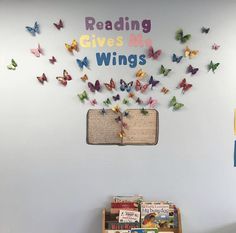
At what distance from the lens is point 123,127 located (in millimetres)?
2367

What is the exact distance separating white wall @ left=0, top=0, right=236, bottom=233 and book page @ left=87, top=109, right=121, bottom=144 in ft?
0.16

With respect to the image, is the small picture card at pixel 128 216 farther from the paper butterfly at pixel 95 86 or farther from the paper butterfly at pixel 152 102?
the paper butterfly at pixel 95 86

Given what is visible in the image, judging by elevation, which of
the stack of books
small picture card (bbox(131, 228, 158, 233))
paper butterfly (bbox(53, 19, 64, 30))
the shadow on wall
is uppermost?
paper butterfly (bbox(53, 19, 64, 30))

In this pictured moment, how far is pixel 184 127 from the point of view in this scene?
2383 millimetres

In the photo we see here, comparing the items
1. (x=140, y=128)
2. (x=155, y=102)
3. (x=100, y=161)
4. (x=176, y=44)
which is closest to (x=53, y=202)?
(x=100, y=161)

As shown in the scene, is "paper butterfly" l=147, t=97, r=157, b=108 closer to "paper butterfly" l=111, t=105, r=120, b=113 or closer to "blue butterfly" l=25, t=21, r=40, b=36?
"paper butterfly" l=111, t=105, r=120, b=113

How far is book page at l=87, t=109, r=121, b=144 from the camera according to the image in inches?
Answer: 93.4

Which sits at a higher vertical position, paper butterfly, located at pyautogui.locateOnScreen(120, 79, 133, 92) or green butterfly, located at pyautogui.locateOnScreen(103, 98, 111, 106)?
paper butterfly, located at pyautogui.locateOnScreen(120, 79, 133, 92)

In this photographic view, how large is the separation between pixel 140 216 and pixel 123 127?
0.59 metres

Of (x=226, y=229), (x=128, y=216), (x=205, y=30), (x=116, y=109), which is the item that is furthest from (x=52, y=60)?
(x=226, y=229)

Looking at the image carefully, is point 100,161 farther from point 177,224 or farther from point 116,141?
point 177,224

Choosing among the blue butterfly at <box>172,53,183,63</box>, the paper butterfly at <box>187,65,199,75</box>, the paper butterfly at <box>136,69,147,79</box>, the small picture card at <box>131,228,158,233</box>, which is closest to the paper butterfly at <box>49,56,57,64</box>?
the paper butterfly at <box>136,69,147,79</box>

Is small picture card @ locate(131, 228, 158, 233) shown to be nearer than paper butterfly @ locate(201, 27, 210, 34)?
Yes

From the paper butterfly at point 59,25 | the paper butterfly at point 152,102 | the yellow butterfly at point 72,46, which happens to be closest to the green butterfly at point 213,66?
the paper butterfly at point 152,102
